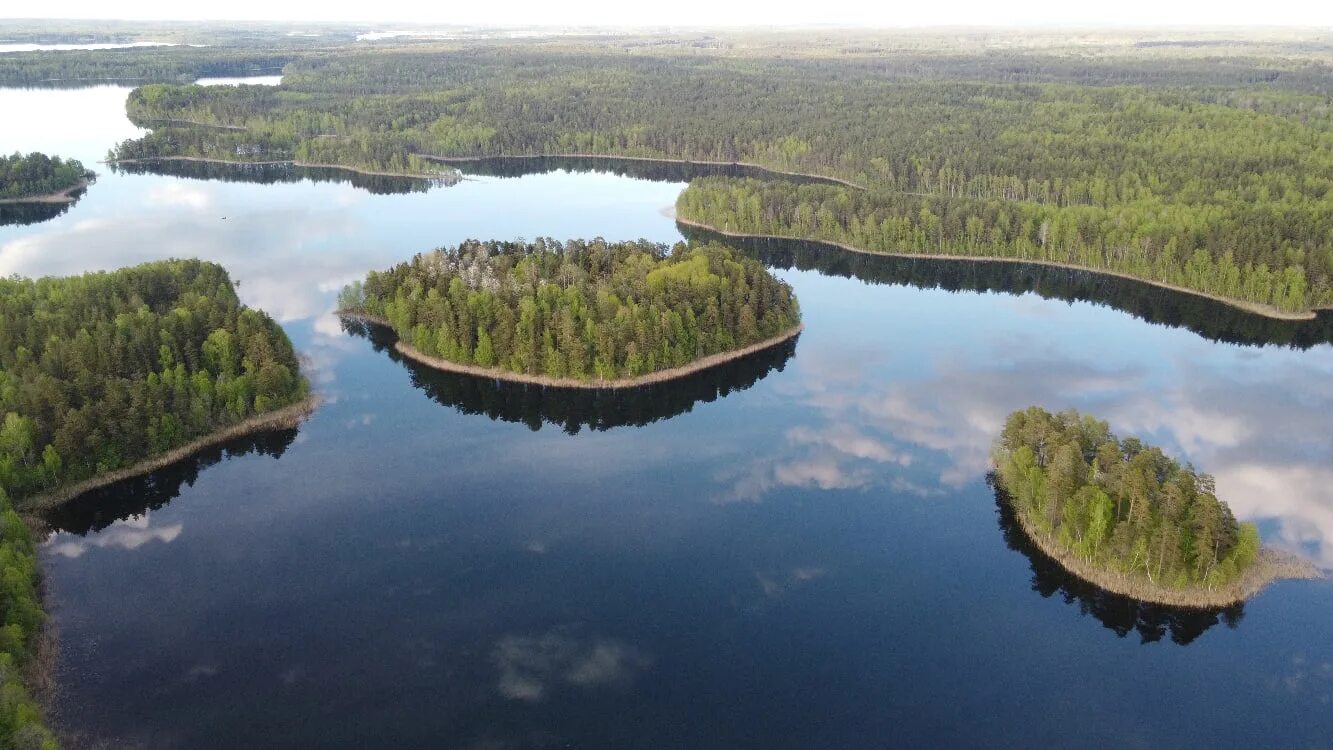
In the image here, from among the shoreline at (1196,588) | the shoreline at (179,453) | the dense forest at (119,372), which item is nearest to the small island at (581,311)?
the dense forest at (119,372)

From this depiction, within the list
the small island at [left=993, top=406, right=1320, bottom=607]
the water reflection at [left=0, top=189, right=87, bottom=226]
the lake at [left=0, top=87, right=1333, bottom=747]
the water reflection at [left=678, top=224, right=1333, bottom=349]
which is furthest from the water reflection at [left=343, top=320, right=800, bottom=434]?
the water reflection at [left=0, top=189, right=87, bottom=226]

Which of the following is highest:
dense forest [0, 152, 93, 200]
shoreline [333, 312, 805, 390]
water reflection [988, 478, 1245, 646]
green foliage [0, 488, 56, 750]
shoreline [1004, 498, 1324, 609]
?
dense forest [0, 152, 93, 200]

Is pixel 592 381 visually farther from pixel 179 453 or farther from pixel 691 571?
pixel 179 453

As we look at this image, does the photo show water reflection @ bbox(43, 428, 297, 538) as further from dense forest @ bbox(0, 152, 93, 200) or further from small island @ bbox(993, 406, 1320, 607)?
dense forest @ bbox(0, 152, 93, 200)

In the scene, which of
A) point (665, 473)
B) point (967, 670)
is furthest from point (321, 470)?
point (967, 670)

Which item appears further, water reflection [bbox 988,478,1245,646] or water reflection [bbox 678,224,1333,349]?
water reflection [bbox 678,224,1333,349]

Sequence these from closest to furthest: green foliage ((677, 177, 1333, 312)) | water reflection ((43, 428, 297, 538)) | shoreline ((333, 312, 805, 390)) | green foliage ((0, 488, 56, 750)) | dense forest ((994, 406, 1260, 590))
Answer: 1. green foliage ((0, 488, 56, 750))
2. dense forest ((994, 406, 1260, 590))
3. water reflection ((43, 428, 297, 538))
4. shoreline ((333, 312, 805, 390))
5. green foliage ((677, 177, 1333, 312))

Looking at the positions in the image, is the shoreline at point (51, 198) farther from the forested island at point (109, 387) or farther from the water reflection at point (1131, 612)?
the water reflection at point (1131, 612)
